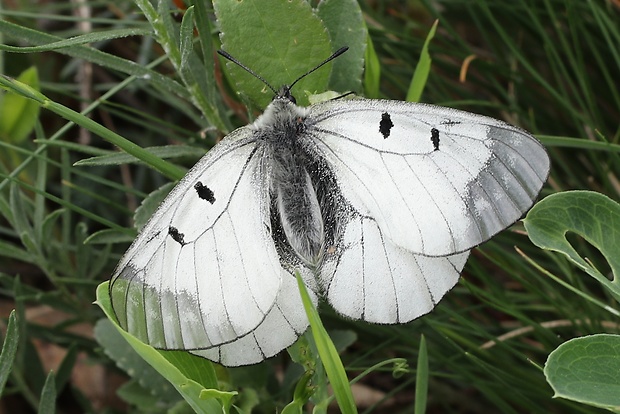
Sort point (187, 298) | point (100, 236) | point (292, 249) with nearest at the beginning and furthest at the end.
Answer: point (187, 298)
point (292, 249)
point (100, 236)

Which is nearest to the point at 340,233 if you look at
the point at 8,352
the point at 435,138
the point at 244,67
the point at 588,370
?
the point at 435,138

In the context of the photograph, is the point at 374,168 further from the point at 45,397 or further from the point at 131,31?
the point at 45,397

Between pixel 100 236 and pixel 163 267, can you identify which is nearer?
pixel 163 267

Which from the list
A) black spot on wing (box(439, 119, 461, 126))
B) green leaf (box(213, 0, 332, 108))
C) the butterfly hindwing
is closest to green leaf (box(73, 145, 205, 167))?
green leaf (box(213, 0, 332, 108))

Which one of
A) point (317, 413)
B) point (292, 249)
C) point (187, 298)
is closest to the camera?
point (317, 413)

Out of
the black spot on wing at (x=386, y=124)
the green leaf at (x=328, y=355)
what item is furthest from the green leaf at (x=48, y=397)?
the black spot on wing at (x=386, y=124)

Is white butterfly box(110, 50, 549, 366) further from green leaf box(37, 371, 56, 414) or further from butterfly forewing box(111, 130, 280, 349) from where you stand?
green leaf box(37, 371, 56, 414)

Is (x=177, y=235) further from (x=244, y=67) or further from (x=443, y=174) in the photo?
(x=443, y=174)

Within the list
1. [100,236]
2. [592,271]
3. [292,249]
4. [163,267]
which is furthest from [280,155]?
[592,271]
